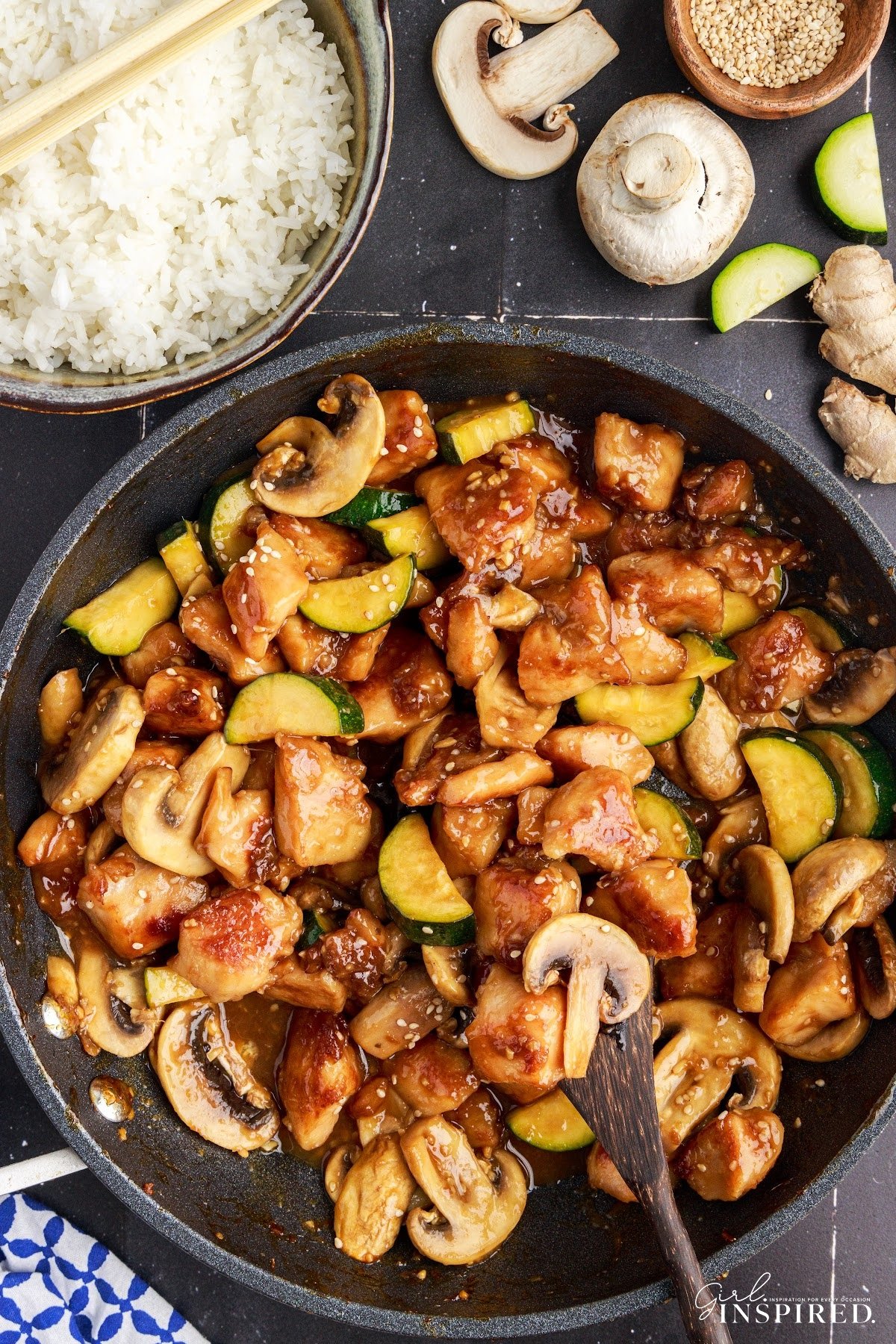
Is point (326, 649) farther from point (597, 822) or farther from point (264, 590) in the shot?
point (597, 822)

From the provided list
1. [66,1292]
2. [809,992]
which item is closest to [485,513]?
[809,992]

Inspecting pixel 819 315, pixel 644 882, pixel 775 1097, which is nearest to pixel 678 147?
pixel 819 315

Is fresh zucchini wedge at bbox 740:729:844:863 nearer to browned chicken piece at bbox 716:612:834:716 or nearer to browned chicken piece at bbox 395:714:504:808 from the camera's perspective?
browned chicken piece at bbox 716:612:834:716

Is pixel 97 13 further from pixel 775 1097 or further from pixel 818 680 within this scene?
pixel 775 1097

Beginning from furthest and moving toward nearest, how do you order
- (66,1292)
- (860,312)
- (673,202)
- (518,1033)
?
(66,1292)
(860,312)
(673,202)
(518,1033)

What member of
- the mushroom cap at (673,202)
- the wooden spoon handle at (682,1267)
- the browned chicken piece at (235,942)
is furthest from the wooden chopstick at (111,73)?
the wooden spoon handle at (682,1267)

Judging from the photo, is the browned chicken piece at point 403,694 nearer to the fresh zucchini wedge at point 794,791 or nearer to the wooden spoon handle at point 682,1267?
the fresh zucchini wedge at point 794,791
